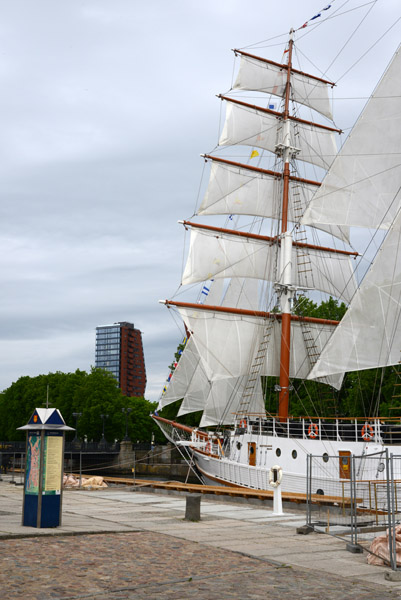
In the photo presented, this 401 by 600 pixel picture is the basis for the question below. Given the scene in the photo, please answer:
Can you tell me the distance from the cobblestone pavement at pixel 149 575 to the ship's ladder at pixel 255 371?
2951 cm

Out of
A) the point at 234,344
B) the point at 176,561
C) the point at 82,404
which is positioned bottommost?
the point at 176,561

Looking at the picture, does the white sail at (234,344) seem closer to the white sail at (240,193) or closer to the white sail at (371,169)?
the white sail at (240,193)

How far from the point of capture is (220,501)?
20938 mm

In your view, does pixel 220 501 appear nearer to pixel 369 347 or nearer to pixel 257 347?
pixel 369 347

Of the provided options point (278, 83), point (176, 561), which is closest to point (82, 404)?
point (278, 83)

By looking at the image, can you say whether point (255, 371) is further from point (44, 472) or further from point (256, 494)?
point (44, 472)

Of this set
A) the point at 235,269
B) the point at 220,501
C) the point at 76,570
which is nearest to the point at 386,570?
the point at 76,570

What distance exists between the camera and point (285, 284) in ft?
138

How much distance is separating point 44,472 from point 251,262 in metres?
32.6

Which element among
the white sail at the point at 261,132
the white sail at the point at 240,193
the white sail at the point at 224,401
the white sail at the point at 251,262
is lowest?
the white sail at the point at 224,401

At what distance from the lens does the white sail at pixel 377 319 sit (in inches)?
1054

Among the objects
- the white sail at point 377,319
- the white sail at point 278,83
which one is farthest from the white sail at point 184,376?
the white sail at point 278,83

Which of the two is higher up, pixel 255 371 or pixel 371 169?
pixel 371 169

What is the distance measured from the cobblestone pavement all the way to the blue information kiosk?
1.47 m
